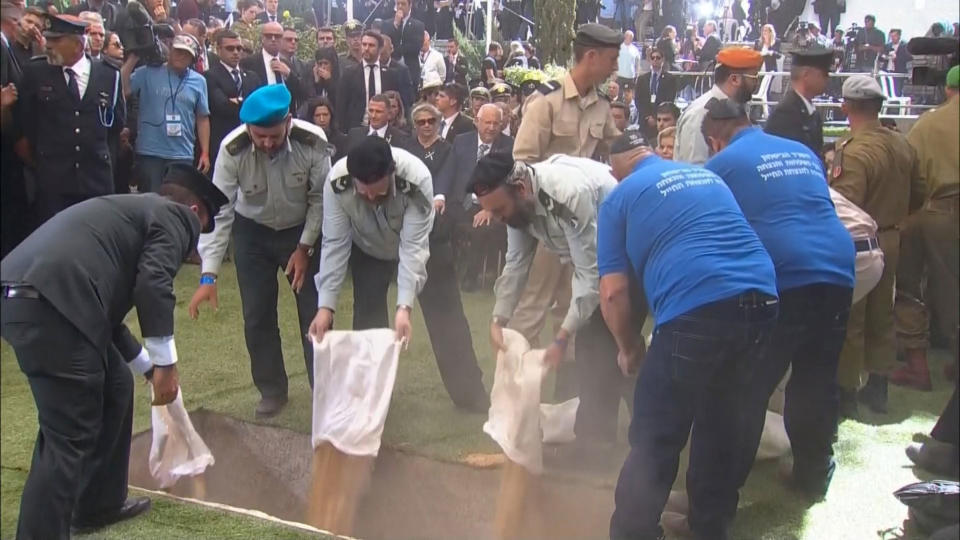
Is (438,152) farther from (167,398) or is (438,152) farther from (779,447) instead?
(779,447)

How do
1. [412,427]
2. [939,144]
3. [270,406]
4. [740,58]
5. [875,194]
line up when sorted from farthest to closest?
1. [270,406]
2. [412,427]
3. [740,58]
4. [875,194]
5. [939,144]

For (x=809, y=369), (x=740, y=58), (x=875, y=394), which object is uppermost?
(x=740, y=58)

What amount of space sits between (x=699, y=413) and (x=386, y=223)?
5.13 feet

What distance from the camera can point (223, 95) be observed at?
383cm

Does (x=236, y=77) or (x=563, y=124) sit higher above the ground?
(x=236, y=77)

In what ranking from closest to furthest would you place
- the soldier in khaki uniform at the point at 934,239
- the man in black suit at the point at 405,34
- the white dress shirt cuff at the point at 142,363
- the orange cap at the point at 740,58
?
the soldier in khaki uniform at the point at 934,239 → the orange cap at the point at 740,58 → the white dress shirt cuff at the point at 142,363 → the man in black suit at the point at 405,34

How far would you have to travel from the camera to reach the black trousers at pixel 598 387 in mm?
3627

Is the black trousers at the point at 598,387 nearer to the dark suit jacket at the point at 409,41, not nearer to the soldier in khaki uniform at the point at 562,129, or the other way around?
the soldier in khaki uniform at the point at 562,129

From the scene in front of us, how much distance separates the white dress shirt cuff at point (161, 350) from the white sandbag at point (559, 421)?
1491 millimetres

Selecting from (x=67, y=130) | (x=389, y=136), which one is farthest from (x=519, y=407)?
(x=67, y=130)

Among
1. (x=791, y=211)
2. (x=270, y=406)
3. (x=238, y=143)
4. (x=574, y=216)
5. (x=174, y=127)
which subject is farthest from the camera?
(x=270, y=406)

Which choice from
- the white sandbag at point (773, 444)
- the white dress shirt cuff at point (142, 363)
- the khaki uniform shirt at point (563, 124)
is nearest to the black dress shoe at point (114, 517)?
the white dress shirt cuff at point (142, 363)

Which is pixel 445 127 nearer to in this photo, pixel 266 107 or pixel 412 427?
pixel 266 107

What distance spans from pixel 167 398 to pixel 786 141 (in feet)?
7.67
